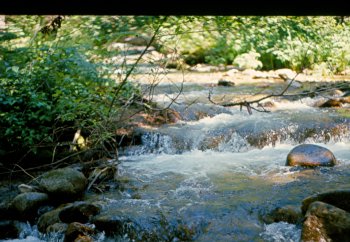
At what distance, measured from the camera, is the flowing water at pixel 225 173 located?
4.55 m

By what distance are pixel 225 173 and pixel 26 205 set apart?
3.01m

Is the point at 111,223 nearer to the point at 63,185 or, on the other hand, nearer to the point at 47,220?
the point at 47,220

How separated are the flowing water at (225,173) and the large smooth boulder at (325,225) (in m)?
0.33

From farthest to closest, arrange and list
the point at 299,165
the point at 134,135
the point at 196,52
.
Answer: the point at 196,52
the point at 134,135
the point at 299,165

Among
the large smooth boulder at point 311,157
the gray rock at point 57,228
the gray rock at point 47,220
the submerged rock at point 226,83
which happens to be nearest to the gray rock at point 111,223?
the gray rock at point 57,228

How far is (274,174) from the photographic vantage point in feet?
19.9

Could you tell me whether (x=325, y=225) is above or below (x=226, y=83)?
above

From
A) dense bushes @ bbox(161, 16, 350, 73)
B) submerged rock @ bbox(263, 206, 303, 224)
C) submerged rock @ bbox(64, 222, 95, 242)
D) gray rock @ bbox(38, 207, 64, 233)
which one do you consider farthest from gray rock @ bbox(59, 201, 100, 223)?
dense bushes @ bbox(161, 16, 350, 73)

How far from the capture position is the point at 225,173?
6.23 meters

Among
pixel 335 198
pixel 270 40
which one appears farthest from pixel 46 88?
pixel 335 198

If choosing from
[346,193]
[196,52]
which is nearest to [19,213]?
[346,193]

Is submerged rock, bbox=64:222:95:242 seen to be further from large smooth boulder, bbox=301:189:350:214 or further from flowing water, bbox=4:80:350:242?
large smooth boulder, bbox=301:189:350:214
